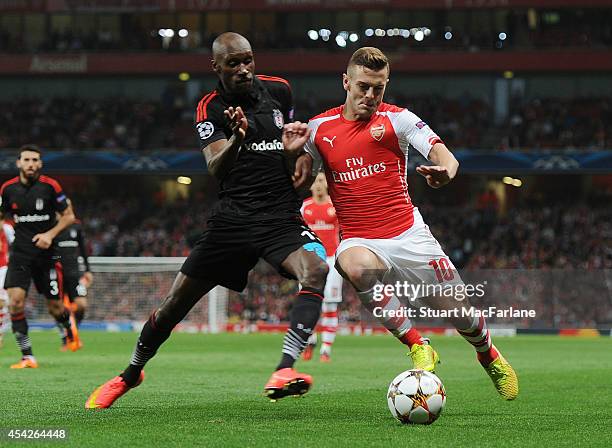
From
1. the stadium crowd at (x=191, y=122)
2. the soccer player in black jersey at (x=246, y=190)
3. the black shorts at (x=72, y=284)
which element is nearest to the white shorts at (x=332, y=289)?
the black shorts at (x=72, y=284)

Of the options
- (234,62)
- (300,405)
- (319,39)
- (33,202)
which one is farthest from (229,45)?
(319,39)

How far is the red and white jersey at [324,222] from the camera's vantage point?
49.6ft

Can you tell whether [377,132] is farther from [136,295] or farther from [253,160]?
[136,295]

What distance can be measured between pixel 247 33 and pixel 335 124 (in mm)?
29155

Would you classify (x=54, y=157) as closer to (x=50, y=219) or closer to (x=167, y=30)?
(x=167, y=30)

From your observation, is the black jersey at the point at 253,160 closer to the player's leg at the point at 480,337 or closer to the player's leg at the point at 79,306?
the player's leg at the point at 480,337

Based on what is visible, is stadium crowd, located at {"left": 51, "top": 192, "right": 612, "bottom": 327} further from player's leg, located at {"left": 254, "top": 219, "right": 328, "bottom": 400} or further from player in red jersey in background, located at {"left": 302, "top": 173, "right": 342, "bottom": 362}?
player's leg, located at {"left": 254, "top": 219, "right": 328, "bottom": 400}

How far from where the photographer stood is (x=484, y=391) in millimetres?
9008

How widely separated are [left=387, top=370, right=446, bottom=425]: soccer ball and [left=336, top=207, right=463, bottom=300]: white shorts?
42.6 inches

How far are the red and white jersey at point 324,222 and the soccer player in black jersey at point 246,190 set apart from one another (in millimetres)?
7988

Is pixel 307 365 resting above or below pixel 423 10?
below

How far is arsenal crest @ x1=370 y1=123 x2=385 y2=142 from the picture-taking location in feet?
24.3

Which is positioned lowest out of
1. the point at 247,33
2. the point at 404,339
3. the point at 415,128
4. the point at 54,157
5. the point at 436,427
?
the point at 436,427

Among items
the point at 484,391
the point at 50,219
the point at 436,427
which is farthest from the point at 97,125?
the point at 436,427
